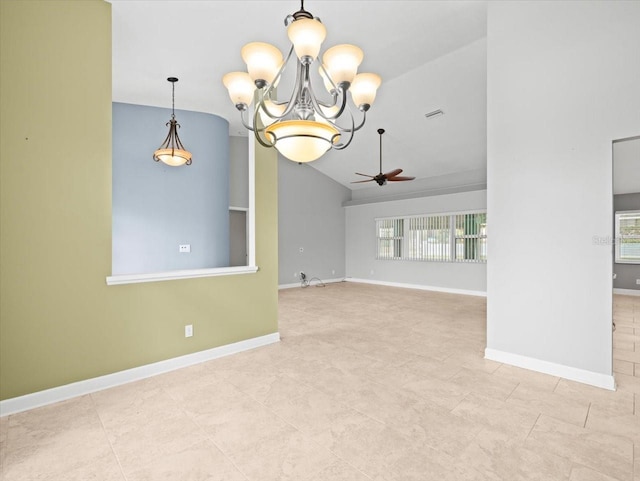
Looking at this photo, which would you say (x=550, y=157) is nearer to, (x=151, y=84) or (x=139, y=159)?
(x=151, y=84)

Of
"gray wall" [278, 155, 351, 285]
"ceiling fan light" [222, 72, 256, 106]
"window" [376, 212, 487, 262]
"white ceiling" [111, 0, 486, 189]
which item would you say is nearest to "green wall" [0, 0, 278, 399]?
"white ceiling" [111, 0, 486, 189]

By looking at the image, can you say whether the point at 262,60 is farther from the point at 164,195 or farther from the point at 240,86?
the point at 164,195

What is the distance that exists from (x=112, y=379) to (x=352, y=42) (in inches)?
162

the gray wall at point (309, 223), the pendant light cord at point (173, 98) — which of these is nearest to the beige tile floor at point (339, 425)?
the pendant light cord at point (173, 98)

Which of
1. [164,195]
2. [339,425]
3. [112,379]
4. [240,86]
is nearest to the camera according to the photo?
[339,425]

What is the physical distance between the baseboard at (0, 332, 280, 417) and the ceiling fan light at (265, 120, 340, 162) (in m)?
2.26

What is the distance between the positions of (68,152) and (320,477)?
2.82 m

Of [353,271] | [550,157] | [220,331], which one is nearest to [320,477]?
[220,331]

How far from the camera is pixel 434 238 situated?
820 cm

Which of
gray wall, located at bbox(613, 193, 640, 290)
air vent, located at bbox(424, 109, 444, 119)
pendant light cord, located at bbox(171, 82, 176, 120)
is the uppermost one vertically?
air vent, located at bbox(424, 109, 444, 119)

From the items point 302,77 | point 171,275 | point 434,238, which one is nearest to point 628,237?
point 434,238

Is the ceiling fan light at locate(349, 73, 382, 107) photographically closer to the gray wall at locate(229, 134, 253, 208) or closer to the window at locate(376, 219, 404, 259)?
the gray wall at locate(229, 134, 253, 208)

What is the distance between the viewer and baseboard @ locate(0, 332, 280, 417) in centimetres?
232

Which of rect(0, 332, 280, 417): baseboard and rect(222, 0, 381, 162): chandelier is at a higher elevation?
rect(222, 0, 381, 162): chandelier
